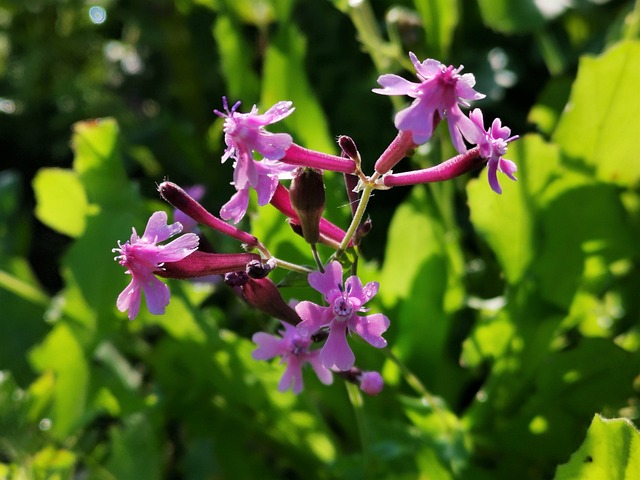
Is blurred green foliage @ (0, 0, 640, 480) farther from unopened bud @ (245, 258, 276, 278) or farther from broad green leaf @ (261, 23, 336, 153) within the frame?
unopened bud @ (245, 258, 276, 278)

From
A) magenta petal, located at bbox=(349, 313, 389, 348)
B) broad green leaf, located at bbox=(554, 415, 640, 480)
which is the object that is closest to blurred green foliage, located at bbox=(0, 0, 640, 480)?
broad green leaf, located at bbox=(554, 415, 640, 480)

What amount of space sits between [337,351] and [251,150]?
0.42 ft

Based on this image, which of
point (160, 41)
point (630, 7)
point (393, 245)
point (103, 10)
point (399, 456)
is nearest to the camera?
point (399, 456)

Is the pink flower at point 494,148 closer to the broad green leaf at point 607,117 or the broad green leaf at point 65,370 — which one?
the broad green leaf at point 607,117

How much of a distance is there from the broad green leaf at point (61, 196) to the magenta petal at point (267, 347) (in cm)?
38

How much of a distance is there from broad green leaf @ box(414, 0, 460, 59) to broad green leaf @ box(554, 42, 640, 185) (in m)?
0.18

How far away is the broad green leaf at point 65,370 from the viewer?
0.84 metres

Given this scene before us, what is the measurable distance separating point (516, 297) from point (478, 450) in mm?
164

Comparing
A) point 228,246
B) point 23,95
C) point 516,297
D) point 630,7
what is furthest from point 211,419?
point 23,95

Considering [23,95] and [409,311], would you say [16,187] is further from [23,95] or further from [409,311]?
[409,311]

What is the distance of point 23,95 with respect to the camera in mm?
1478

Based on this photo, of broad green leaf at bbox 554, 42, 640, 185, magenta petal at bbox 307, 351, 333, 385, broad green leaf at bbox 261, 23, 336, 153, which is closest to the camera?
magenta petal at bbox 307, 351, 333, 385

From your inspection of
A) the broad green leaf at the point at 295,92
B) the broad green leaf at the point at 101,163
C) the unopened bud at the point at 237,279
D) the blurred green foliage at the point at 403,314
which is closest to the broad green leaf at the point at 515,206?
the blurred green foliage at the point at 403,314

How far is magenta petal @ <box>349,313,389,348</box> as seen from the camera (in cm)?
45
